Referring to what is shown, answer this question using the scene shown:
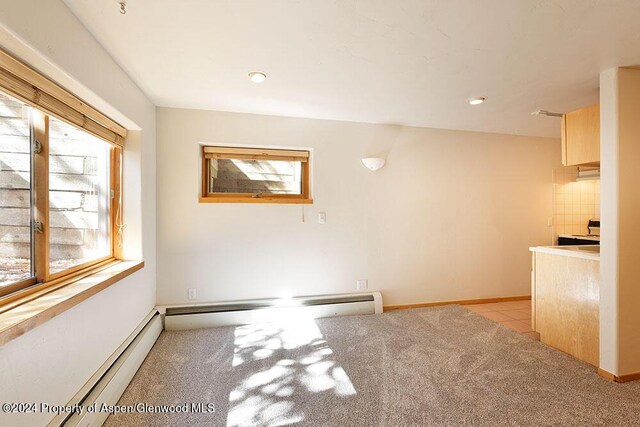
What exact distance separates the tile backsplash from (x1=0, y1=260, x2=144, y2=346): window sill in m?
5.02

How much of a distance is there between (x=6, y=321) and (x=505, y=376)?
273cm

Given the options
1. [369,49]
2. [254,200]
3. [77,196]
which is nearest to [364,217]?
[254,200]

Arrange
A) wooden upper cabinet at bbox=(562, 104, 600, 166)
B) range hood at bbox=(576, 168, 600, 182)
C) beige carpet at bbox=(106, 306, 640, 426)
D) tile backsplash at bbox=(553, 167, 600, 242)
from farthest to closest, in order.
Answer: tile backsplash at bbox=(553, 167, 600, 242), range hood at bbox=(576, 168, 600, 182), wooden upper cabinet at bbox=(562, 104, 600, 166), beige carpet at bbox=(106, 306, 640, 426)

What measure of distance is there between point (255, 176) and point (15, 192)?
6.33 ft

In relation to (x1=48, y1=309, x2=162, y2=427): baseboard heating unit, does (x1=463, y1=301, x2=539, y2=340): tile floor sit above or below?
below

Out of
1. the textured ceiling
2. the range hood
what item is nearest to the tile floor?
the range hood

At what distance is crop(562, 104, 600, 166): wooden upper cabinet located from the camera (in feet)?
7.39

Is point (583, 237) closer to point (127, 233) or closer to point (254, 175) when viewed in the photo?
point (254, 175)

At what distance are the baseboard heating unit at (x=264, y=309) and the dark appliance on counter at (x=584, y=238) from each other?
9.00 feet

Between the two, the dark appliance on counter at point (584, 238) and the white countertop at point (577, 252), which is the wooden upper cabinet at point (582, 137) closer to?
the white countertop at point (577, 252)

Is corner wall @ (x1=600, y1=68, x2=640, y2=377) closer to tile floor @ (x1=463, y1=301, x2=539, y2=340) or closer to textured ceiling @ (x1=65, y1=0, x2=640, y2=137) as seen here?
textured ceiling @ (x1=65, y1=0, x2=640, y2=137)

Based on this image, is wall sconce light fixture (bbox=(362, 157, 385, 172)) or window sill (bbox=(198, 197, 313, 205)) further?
wall sconce light fixture (bbox=(362, 157, 385, 172))

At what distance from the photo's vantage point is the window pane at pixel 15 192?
122 centimetres

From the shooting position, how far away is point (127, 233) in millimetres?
2336
